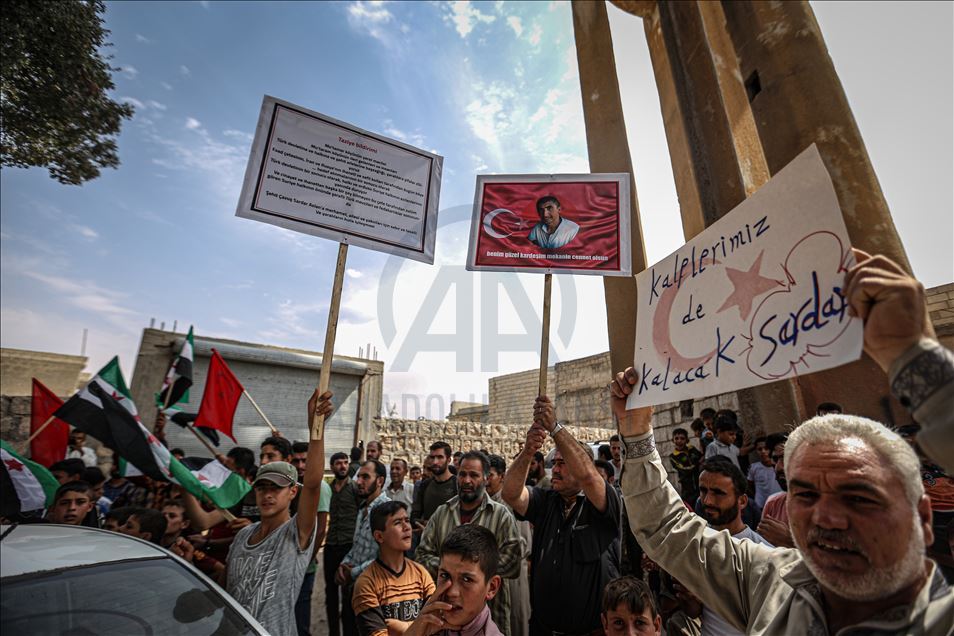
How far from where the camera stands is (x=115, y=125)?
A: 27.4 ft

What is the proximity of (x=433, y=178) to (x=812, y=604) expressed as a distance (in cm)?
304

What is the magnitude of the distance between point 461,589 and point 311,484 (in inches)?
37.8

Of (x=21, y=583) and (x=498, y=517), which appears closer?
(x=21, y=583)

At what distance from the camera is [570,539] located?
279 cm

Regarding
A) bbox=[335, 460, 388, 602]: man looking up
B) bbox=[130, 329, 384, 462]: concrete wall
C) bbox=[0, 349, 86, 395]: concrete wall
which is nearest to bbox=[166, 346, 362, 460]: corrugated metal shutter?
bbox=[130, 329, 384, 462]: concrete wall

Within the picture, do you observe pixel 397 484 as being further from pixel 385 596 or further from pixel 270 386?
pixel 270 386

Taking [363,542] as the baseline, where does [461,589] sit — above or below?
above

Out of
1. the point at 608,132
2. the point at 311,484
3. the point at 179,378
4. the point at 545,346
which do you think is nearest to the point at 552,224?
the point at 545,346

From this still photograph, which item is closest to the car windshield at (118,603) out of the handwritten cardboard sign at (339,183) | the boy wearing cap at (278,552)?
the boy wearing cap at (278,552)

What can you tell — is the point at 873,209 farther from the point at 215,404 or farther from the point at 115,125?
the point at 115,125

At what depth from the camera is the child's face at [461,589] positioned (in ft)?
6.55

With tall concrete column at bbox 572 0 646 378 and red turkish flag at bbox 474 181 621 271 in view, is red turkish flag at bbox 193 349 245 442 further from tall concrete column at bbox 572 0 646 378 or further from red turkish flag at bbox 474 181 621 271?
tall concrete column at bbox 572 0 646 378

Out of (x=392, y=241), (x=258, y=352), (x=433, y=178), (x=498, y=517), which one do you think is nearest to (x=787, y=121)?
(x=433, y=178)

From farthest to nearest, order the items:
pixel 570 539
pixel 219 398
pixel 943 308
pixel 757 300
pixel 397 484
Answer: pixel 219 398 < pixel 943 308 < pixel 397 484 < pixel 570 539 < pixel 757 300
